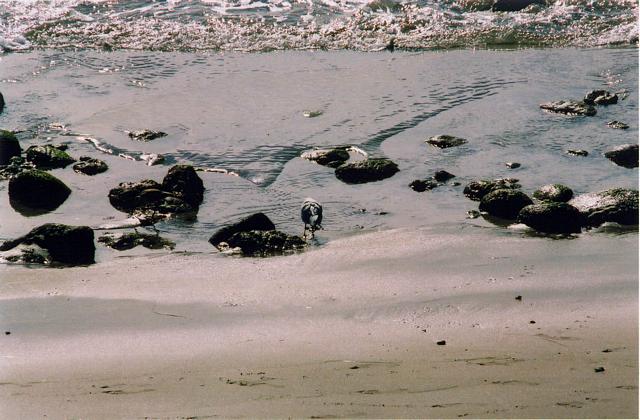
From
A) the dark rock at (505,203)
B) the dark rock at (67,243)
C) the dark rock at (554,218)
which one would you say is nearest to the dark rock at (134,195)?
the dark rock at (67,243)

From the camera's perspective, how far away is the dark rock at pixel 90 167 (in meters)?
9.03

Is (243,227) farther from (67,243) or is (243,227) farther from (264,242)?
(67,243)

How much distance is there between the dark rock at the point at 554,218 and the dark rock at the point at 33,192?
14.7ft

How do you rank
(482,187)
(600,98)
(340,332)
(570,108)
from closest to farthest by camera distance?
(340,332)
(482,187)
(570,108)
(600,98)

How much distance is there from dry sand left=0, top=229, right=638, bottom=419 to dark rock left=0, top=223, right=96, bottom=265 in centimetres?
25

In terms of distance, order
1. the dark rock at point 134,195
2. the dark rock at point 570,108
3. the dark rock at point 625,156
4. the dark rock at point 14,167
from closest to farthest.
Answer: the dark rock at point 134,195, the dark rock at point 625,156, the dark rock at point 14,167, the dark rock at point 570,108

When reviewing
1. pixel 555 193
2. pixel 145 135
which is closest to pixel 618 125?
pixel 555 193

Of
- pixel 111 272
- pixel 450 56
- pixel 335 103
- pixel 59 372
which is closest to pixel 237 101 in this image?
pixel 335 103

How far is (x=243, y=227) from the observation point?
7.28 metres

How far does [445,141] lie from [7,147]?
191 inches

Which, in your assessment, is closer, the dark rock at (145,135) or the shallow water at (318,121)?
the shallow water at (318,121)


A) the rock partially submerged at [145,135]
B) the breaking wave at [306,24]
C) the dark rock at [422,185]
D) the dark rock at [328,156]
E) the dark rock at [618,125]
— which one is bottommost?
the dark rock at [422,185]

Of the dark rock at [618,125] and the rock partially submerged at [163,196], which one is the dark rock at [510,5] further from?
the rock partially submerged at [163,196]

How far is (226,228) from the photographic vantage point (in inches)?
287
